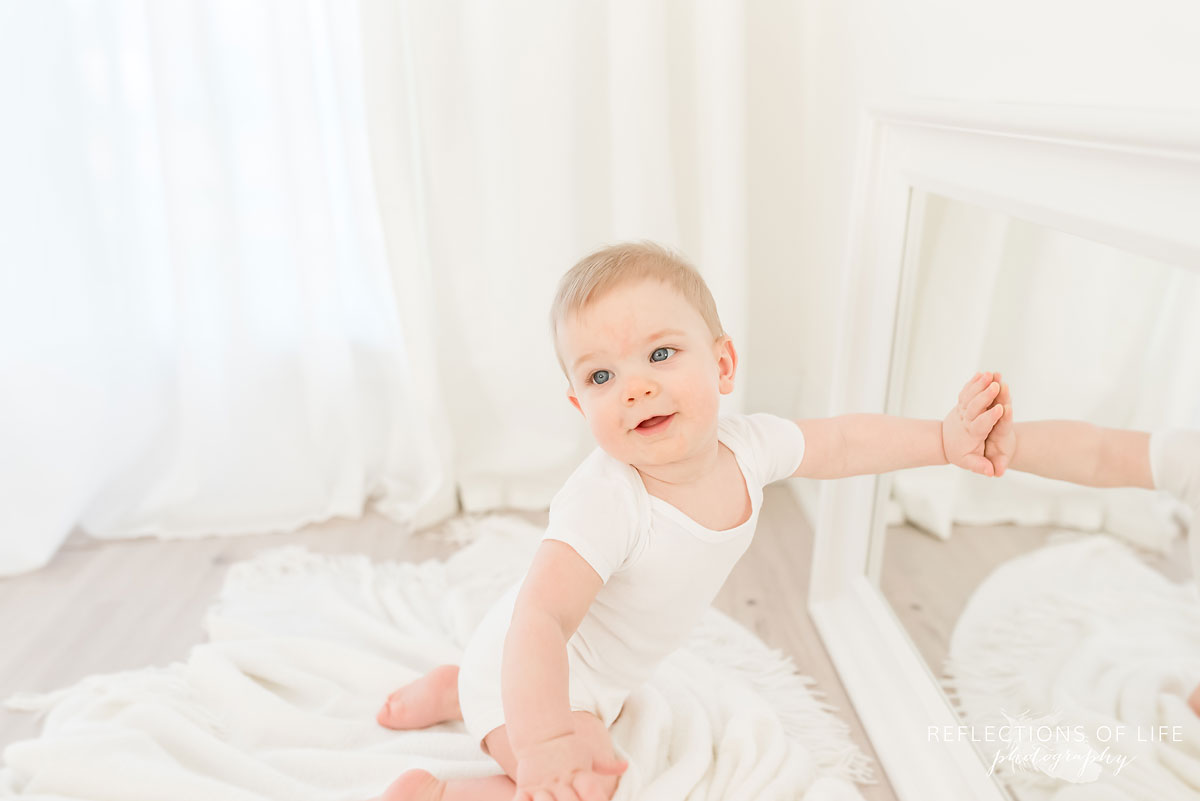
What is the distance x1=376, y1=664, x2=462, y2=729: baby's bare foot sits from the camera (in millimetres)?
1309

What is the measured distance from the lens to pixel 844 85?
1.60 metres

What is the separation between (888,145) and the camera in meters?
1.31

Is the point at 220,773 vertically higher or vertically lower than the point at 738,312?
lower

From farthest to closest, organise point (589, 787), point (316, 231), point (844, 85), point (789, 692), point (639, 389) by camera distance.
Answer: point (316, 231) < point (844, 85) < point (789, 692) < point (639, 389) < point (589, 787)

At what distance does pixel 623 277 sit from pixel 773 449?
0.97 feet

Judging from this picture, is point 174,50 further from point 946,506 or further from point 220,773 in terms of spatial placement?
point 946,506

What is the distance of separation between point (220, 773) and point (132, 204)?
4.29 feet

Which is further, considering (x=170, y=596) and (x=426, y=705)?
(x=170, y=596)

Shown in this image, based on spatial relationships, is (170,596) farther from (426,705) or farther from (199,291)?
(426,705)

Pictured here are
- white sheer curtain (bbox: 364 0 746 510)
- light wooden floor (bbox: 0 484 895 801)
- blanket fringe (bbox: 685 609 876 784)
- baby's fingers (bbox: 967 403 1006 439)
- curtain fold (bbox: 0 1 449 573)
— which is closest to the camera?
baby's fingers (bbox: 967 403 1006 439)

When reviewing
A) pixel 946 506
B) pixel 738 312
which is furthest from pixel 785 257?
pixel 946 506

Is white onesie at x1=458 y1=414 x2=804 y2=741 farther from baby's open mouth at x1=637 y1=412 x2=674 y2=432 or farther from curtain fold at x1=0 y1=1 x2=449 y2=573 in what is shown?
curtain fold at x1=0 y1=1 x2=449 y2=573

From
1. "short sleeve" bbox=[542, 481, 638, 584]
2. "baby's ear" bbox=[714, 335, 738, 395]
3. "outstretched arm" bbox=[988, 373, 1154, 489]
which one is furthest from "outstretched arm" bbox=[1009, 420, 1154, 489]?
"short sleeve" bbox=[542, 481, 638, 584]

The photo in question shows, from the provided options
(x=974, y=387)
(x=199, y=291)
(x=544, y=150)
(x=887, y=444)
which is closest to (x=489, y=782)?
(x=887, y=444)
